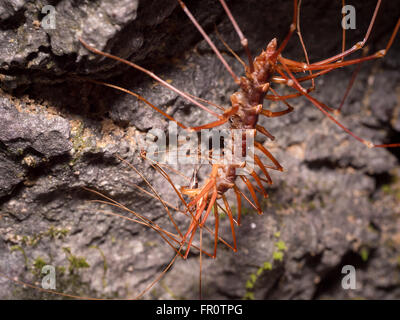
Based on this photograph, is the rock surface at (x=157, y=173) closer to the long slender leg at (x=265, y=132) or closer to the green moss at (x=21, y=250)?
the green moss at (x=21, y=250)

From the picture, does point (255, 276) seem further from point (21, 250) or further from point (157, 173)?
point (21, 250)

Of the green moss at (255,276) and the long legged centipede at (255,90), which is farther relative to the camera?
the green moss at (255,276)

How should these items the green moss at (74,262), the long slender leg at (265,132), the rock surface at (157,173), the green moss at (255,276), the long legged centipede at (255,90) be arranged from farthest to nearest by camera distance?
the green moss at (255,276) → the green moss at (74,262) → the long slender leg at (265,132) → the long legged centipede at (255,90) → the rock surface at (157,173)

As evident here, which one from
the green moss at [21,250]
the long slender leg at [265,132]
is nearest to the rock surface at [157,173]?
the green moss at [21,250]

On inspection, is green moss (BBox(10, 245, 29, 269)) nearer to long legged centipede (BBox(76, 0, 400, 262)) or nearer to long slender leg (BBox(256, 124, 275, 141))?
long legged centipede (BBox(76, 0, 400, 262))

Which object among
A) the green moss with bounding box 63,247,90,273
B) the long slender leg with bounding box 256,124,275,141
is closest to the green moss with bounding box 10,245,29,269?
the green moss with bounding box 63,247,90,273

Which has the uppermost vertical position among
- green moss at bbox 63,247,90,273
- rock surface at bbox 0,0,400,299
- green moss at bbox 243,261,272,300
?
rock surface at bbox 0,0,400,299

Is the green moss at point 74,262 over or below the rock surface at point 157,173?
below

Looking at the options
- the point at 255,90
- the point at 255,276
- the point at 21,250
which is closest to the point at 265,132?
the point at 255,90
